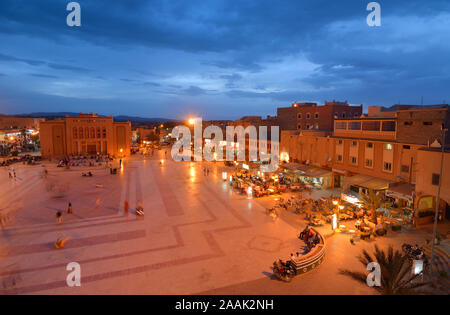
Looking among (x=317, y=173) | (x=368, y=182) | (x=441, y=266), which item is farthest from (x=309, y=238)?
(x=317, y=173)

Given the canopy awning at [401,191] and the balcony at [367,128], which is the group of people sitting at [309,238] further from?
the balcony at [367,128]

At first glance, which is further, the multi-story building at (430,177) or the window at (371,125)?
the window at (371,125)

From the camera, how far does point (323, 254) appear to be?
1256cm

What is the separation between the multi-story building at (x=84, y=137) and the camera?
51562mm

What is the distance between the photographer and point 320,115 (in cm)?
4594

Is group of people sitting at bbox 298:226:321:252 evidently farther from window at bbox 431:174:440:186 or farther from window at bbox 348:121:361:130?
window at bbox 348:121:361:130

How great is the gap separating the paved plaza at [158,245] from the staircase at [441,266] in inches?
69.1

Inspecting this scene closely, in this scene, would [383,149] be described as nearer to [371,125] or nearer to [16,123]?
[371,125]

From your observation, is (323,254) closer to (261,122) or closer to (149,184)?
(149,184)

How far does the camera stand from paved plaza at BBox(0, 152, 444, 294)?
10531 millimetres

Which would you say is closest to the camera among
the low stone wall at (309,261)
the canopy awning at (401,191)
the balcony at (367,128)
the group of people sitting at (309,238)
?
the low stone wall at (309,261)

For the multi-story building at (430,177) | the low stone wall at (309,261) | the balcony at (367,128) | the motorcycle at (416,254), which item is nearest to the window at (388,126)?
the balcony at (367,128)
